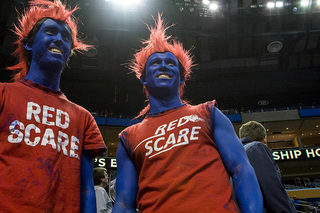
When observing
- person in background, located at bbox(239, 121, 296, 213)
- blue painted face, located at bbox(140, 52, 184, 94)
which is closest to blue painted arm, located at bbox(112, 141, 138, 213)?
blue painted face, located at bbox(140, 52, 184, 94)

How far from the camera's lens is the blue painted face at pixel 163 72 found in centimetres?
167

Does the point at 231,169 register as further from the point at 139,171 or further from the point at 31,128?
the point at 31,128

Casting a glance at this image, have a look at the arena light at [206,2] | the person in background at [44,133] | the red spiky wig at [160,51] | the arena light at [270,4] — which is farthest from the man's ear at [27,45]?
the arena light at [270,4]

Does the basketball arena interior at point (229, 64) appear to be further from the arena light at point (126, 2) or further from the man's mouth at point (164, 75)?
the man's mouth at point (164, 75)

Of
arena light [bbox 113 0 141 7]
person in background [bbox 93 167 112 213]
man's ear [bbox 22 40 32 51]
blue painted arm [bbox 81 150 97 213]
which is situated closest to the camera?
blue painted arm [bbox 81 150 97 213]

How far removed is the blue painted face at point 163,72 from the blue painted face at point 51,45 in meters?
0.51

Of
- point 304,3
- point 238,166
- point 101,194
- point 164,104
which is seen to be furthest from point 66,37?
point 304,3

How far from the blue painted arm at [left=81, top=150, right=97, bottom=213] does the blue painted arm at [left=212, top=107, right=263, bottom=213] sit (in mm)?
672

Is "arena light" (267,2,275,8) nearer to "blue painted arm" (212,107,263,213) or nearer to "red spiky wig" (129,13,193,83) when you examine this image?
"red spiky wig" (129,13,193,83)

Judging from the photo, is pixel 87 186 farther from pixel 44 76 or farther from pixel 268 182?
pixel 268 182

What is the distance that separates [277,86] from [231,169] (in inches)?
892

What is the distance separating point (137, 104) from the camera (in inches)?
878

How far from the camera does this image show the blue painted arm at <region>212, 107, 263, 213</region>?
117 centimetres

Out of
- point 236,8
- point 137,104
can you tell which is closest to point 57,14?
point 236,8
